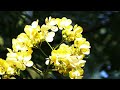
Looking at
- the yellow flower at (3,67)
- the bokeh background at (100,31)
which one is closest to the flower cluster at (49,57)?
the yellow flower at (3,67)

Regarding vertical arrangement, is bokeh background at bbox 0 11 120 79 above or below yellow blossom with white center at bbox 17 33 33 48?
above

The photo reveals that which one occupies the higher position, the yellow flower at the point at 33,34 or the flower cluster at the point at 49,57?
the yellow flower at the point at 33,34

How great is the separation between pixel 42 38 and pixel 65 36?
76 millimetres

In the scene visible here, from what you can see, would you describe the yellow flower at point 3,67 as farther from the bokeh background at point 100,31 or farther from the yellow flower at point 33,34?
the bokeh background at point 100,31

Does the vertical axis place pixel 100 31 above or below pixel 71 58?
above

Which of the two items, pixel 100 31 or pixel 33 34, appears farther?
pixel 100 31

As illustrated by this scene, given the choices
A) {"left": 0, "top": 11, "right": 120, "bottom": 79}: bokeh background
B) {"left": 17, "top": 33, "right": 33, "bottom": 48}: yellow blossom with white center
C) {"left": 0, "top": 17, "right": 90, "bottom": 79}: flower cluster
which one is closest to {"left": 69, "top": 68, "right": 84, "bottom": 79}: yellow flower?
{"left": 0, "top": 17, "right": 90, "bottom": 79}: flower cluster

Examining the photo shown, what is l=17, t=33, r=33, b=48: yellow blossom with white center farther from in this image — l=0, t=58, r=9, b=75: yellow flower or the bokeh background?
the bokeh background

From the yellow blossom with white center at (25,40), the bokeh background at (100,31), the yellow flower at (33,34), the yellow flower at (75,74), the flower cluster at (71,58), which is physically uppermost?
the bokeh background at (100,31)

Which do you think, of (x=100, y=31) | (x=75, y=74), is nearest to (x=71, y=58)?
(x=75, y=74)

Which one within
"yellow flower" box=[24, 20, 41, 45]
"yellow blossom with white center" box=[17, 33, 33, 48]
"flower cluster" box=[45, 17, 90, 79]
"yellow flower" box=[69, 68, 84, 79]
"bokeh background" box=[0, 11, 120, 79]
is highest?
"bokeh background" box=[0, 11, 120, 79]

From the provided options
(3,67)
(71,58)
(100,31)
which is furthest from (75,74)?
(100,31)

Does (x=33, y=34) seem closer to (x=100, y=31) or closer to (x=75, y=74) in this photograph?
(x=75, y=74)

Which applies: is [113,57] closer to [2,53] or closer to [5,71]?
[2,53]
